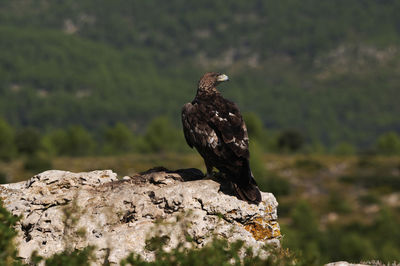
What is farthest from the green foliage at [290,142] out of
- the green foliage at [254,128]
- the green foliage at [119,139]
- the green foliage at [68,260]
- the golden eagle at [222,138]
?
the green foliage at [68,260]

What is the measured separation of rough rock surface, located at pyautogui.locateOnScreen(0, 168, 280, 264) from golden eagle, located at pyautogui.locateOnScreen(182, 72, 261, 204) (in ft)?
1.23

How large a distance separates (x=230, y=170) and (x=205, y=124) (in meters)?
1.28

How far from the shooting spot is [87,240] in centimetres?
1170

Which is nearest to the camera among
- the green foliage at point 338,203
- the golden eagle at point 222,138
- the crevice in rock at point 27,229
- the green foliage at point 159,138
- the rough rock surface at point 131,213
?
the rough rock surface at point 131,213

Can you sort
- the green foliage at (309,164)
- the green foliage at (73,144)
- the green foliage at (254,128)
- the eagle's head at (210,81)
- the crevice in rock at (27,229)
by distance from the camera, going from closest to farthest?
the crevice in rock at (27,229) < the eagle's head at (210,81) < the green foliage at (309,164) < the green foliage at (254,128) < the green foliage at (73,144)

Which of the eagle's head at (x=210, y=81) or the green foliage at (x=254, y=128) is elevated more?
the green foliage at (x=254, y=128)

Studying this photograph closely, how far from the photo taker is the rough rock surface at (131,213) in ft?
38.3

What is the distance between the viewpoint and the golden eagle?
12.8 m

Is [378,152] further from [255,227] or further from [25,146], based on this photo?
[255,227]

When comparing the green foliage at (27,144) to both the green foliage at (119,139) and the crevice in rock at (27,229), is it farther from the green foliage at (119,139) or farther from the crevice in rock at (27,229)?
the crevice in rock at (27,229)

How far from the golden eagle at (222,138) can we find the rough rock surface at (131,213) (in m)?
0.37

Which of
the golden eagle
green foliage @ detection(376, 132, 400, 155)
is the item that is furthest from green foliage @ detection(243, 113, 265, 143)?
the golden eagle

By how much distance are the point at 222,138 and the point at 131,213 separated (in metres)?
2.50

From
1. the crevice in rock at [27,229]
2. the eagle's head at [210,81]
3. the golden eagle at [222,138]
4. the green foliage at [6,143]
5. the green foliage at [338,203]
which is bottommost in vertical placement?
the crevice in rock at [27,229]
